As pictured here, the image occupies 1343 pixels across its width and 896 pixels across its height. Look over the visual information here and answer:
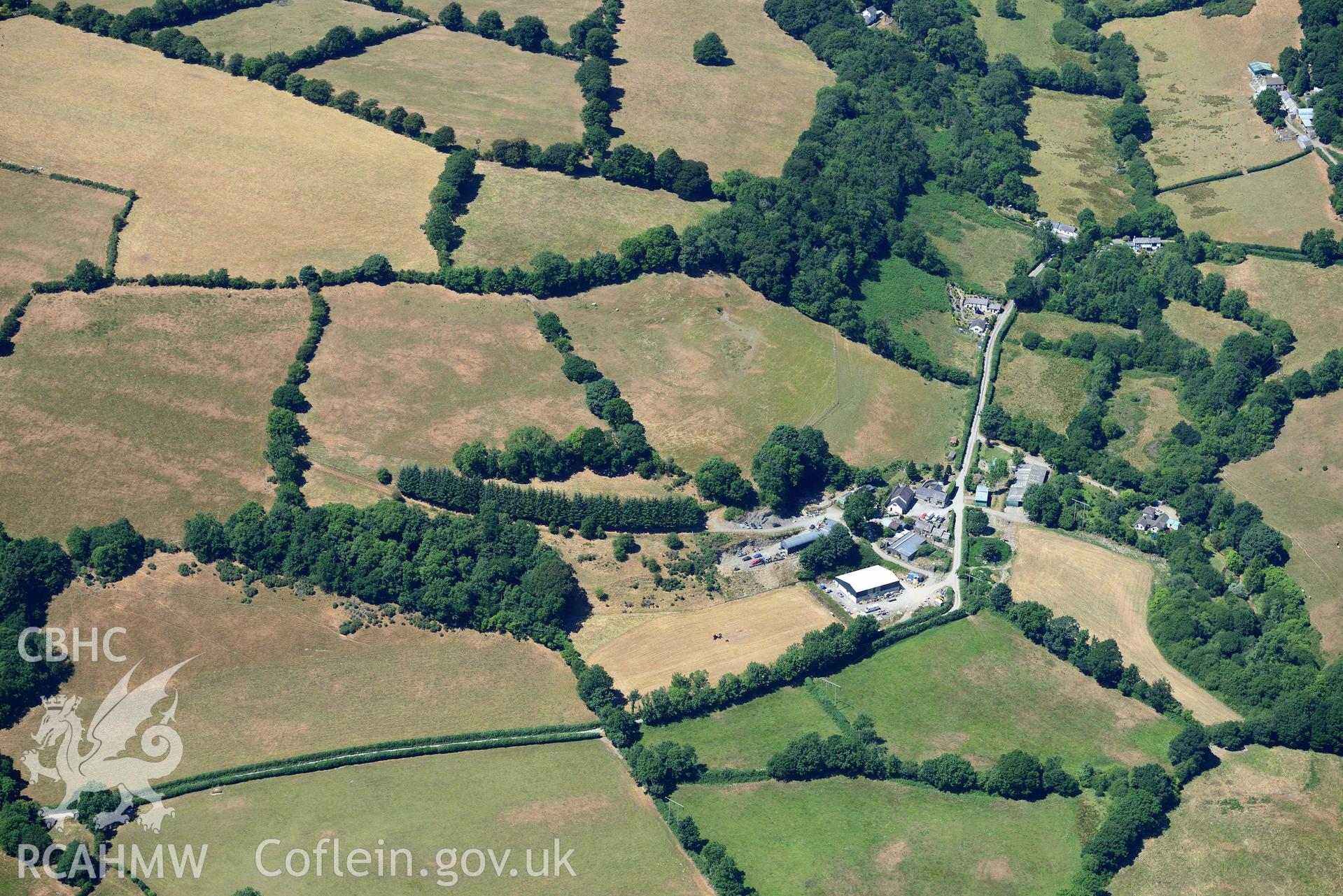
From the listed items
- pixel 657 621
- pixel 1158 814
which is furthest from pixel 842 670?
pixel 1158 814

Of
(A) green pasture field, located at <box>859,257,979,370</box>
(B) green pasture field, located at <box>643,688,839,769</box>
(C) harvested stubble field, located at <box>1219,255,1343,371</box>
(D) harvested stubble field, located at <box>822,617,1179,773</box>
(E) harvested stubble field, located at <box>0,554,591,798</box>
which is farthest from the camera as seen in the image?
(A) green pasture field, located at <box>859,257,979,370</box>

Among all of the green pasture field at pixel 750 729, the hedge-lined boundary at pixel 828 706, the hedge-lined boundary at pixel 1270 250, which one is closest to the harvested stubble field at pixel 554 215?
the hedge-lined boundary at pixel 828 706

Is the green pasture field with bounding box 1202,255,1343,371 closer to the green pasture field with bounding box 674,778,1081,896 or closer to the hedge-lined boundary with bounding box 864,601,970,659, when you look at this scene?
the hedge-lined boundary with bounding box 864,601,970,659

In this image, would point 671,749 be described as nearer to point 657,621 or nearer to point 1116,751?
point 657,621

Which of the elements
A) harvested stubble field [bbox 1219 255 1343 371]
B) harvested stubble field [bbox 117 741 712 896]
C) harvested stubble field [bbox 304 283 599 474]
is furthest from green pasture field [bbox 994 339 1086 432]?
harvested stubble field [bbox 117 741 712 896]

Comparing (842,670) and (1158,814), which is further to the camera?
(842,670)

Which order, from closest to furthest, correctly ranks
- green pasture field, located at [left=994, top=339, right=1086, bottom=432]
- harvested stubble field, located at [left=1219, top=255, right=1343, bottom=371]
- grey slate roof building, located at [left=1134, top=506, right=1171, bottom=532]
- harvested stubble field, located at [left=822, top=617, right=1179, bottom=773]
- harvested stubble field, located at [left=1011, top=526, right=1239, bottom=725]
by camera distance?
harvested stubble field, located at [left=822, top=617, right=1179, bottom=773], harvested stubble field, located at [left=1011, top=526, right=1239, bottom=725], grey slate roof building, located at [left=1134, top=506, right=1171, bottom=532], green pasture field, located at [left=994, top=339, right=1086, bottom=432], harvested stubble field, located at [left=1219, top=255, right=1343, bottom=371]

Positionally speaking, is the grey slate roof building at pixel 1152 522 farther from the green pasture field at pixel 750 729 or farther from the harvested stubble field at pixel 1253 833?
the green pasture field at pixel 750 729
